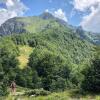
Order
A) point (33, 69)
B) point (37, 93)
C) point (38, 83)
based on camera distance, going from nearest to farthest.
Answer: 1. point (37, 93)
2. point (38, 83)
3. point (33, 69)

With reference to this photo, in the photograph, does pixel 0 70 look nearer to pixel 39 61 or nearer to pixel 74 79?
pixel 39 61

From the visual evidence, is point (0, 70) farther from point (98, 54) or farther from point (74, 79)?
point (98, 54)

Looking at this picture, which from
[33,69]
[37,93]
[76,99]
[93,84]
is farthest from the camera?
[33,69]

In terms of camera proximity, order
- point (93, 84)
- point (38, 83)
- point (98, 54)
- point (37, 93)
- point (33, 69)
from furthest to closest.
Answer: point (33, 69) < point (38, 83) < point (98, 54) < point (93, 84) < point (37, 93)

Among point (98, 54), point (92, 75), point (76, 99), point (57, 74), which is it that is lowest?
point (76, 99)

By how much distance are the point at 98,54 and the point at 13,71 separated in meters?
161

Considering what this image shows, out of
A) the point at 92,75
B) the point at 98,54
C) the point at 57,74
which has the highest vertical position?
the point at 57,74

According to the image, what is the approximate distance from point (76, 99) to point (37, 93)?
13.1 ft

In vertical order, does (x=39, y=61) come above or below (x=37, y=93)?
above

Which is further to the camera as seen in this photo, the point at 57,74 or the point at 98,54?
the point at 57,74

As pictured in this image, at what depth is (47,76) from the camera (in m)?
179

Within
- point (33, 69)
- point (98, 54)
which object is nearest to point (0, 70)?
point (33, 69)

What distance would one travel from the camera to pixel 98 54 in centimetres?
3095

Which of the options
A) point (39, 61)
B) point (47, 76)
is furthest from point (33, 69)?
point (47, 76)
